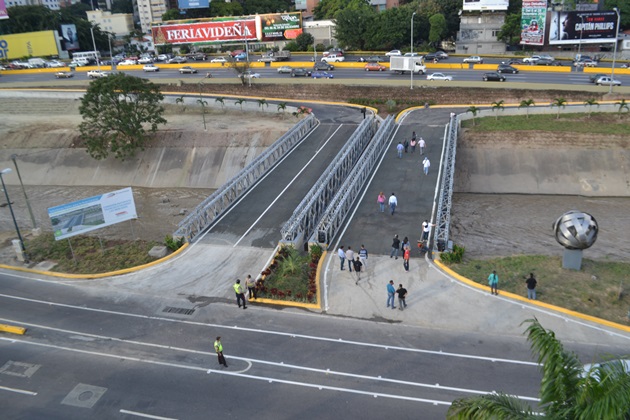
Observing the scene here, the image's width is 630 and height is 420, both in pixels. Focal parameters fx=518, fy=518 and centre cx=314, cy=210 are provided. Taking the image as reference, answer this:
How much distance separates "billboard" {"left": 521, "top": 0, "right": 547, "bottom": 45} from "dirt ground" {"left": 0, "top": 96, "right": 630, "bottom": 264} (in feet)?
137

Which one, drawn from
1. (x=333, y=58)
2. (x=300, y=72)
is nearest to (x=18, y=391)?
(x=300, y=72)

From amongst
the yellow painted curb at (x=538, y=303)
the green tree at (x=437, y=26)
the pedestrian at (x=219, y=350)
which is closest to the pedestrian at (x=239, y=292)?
the pedestrian at (x=219, y=350)

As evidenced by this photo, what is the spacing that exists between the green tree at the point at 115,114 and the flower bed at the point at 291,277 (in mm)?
26006

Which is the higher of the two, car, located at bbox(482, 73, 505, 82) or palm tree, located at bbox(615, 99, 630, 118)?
car, located at bbox(482, 73, 505, 82)


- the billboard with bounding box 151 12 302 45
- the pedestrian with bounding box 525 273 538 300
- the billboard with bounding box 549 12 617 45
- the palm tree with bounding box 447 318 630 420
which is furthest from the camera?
the billboard with bounding box 151 12 302 45

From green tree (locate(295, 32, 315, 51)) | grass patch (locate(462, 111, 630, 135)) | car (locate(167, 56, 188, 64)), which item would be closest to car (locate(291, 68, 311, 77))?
green tree (locate(295, 32, 315, 51))

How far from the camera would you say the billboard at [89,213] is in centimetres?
2527

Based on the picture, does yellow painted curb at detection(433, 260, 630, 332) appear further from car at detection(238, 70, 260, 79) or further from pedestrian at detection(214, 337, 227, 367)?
car at detection(238, 70, 260, 79)

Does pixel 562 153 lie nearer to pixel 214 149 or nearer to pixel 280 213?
pixel 280 213

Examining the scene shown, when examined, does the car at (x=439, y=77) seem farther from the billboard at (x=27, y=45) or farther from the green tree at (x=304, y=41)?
the billboard at (x=27, y=45)

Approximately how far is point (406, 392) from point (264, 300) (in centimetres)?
743

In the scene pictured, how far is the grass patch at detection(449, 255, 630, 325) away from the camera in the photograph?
1958cm

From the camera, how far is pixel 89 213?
26.0m

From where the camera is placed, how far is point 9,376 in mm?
17516
